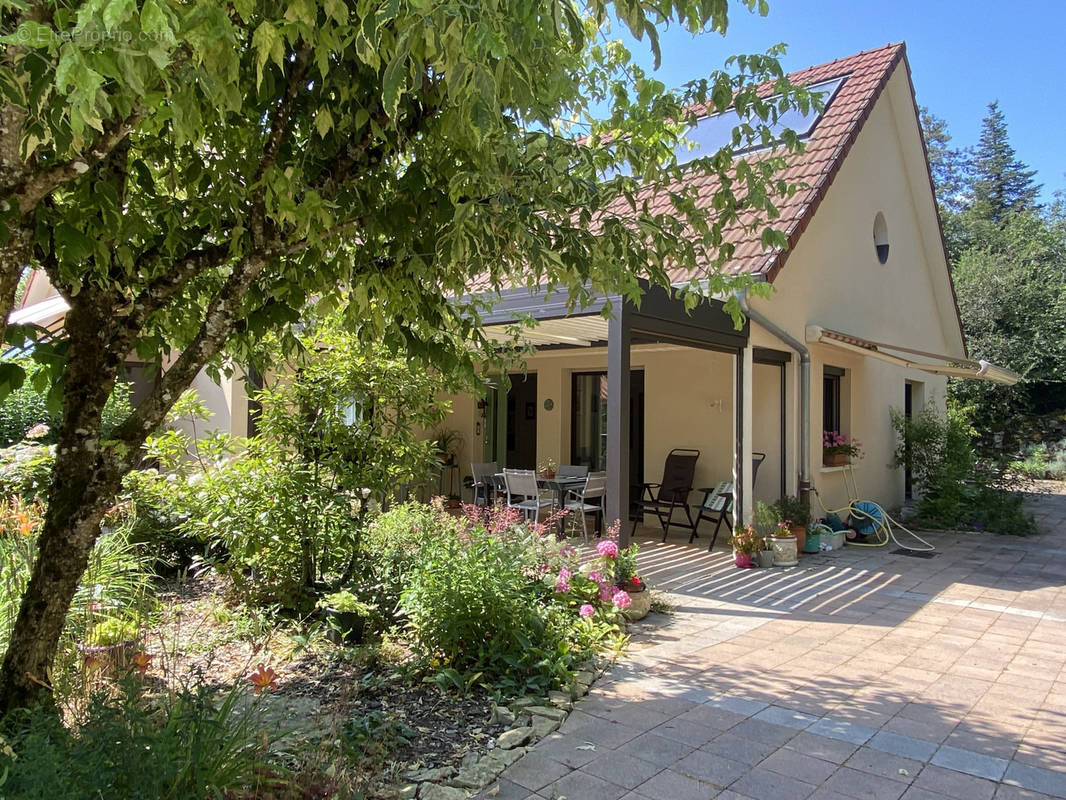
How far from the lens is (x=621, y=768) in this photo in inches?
123

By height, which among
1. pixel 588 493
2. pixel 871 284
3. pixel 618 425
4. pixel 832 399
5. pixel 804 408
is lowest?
pixel 588 493

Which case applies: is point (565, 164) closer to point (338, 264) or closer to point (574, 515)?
point (338, 264)

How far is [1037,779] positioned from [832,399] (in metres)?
8.11

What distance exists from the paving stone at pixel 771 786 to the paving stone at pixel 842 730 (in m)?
0.56

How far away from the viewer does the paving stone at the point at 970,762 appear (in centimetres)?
314

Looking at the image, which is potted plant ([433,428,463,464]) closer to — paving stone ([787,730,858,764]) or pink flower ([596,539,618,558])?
pink flower ([596,539,618,558])

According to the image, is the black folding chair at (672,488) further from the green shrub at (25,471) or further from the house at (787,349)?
the green shrub at (25,471)

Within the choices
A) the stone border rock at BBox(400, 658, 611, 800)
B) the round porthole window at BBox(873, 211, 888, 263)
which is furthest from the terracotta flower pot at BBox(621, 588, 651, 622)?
the round porthole window at BBox(873, 211, 888, 263)

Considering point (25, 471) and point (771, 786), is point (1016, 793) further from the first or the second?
point (25, 471)

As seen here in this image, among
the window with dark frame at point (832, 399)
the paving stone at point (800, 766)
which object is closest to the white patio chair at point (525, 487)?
the window with dark frame at point (832, 399)

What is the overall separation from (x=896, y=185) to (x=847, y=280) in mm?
2827

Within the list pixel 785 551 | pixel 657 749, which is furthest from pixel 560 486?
pixel 657 749

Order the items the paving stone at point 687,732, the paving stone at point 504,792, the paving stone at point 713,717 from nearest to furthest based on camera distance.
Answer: the paving stone at point 504,792
the paving stone at point 687,732
the paving stone at point 713,717

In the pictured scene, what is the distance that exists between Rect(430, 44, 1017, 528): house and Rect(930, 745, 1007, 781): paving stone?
10.3 ft
